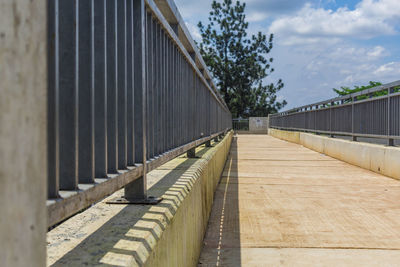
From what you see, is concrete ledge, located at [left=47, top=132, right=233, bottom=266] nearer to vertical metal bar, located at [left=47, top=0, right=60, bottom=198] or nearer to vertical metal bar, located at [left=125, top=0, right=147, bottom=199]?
vertical metal bar, located at [left=125, top=0, right=147, bottom=199]

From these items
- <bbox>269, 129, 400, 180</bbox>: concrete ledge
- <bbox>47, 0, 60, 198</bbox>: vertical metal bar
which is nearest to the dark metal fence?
<bbox>269, 129, 400, 180</bbox>: concrete ledge

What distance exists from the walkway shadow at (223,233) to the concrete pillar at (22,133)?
113 inches

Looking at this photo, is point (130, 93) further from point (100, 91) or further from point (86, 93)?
point (86, 93)

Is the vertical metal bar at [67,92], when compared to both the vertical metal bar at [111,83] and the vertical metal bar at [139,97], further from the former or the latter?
the vertical metal bar at [139,97]

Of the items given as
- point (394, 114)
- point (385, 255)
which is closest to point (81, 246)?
point (385, 255)

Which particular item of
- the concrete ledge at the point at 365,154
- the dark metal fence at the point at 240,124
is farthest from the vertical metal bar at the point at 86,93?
the dark metal fence at the point at 240,124

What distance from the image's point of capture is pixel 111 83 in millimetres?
2109

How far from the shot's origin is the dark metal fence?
46.5m

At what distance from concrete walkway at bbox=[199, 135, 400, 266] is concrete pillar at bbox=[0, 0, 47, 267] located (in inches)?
114

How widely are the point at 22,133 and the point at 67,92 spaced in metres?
0.76

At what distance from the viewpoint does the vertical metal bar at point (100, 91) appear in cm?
190

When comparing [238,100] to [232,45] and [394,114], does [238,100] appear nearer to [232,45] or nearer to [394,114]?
[232,45]

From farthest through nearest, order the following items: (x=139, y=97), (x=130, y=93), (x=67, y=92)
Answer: (x=139, y=97) → (x=130, y=93) → (x=67, y=92)

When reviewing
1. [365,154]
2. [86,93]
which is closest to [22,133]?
[86,93]
